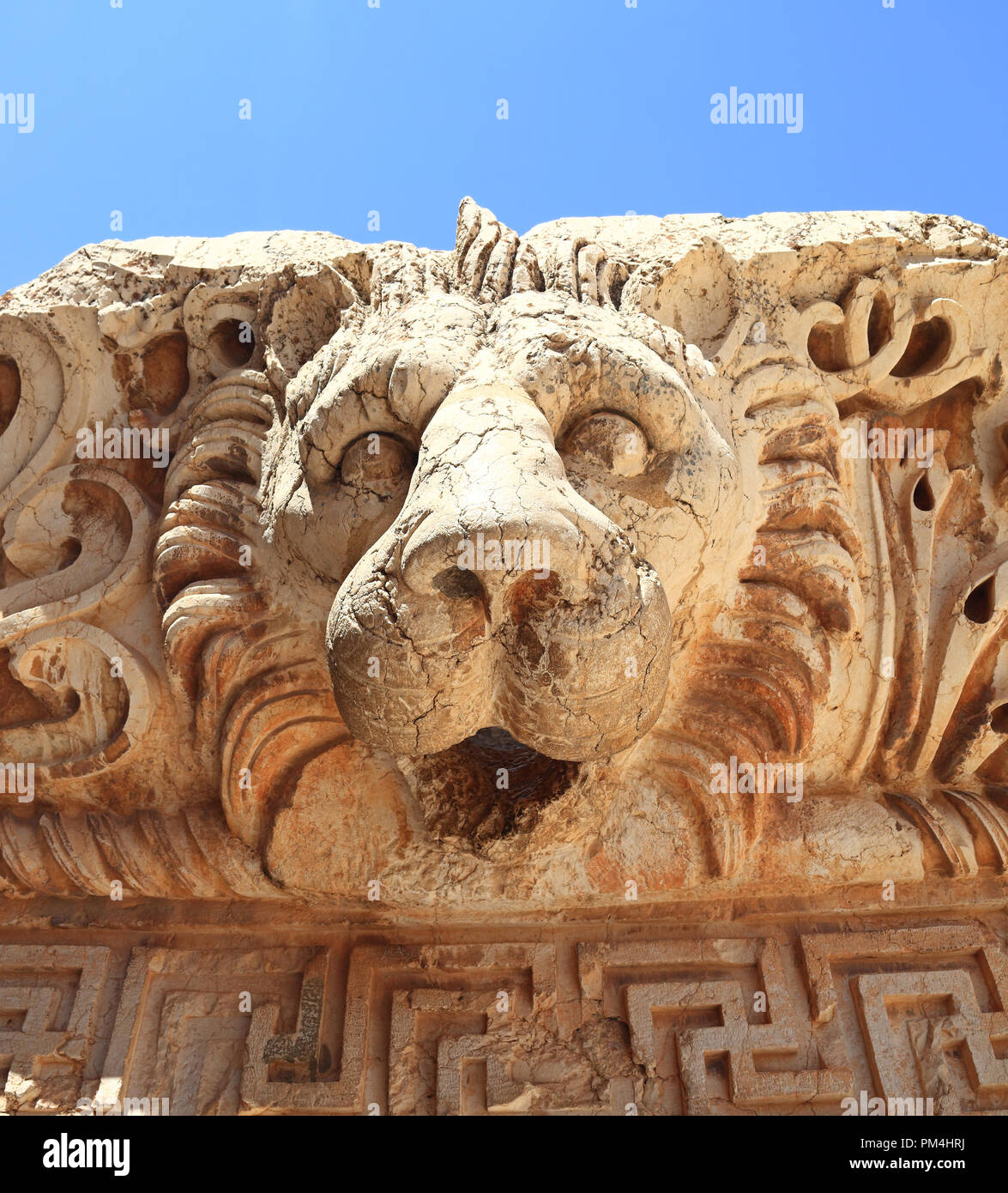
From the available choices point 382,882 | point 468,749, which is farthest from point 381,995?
point 468,749

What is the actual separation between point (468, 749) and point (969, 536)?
1.24 meters

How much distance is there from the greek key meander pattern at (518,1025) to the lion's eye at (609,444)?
1.03 m

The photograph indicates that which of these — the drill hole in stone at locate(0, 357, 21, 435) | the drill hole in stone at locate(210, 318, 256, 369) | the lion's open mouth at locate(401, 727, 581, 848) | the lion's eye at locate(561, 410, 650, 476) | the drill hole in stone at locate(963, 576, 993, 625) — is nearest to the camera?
the lion's eye at locate(561, 410, 650, 476)

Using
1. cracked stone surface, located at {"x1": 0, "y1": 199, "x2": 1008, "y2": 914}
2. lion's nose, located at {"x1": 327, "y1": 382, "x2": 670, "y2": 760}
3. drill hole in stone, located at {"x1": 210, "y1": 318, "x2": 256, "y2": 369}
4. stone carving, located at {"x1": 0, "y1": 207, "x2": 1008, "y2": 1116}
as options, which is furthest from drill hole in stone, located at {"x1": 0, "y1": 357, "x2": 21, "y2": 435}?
lion's nose, located at {"x1": 327, "y1": 382, "x2": 670, "y2": 760}

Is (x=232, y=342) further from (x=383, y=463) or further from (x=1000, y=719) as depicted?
(x=1000, y=719)

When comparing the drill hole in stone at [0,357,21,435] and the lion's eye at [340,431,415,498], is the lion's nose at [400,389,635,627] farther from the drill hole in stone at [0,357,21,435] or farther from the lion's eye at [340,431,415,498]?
the drill hole in stone at [0,357,21,435]

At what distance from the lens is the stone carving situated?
A: 2.03 meters

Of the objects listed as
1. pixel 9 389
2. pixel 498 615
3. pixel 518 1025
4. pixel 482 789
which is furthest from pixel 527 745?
pixel 9 389

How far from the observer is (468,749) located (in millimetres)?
2150

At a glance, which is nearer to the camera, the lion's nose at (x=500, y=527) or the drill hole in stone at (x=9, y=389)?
the lion's nose at (x=500, y=527)

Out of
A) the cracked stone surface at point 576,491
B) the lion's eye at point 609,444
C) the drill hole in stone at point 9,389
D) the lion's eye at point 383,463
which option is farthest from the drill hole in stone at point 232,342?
the lion's eye at point 609,444

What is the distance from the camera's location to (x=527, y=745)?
1886 mm

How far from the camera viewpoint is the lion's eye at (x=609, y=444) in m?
1.88

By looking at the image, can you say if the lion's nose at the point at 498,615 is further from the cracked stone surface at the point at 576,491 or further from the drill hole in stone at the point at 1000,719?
the drill hole in stone at the point at 1000,719
